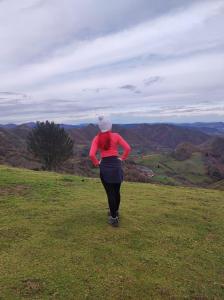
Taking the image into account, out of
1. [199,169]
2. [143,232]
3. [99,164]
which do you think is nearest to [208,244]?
[143,232]

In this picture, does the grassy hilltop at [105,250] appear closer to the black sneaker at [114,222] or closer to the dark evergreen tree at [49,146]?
the black sneaker at [114,222]

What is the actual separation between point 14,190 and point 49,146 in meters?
33.9

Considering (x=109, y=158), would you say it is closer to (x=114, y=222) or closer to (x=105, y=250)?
(x=114, y=222)

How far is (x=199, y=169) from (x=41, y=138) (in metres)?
116

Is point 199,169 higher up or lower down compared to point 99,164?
lower down

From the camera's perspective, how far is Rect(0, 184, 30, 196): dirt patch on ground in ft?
49.1

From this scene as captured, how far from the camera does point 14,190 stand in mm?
15547

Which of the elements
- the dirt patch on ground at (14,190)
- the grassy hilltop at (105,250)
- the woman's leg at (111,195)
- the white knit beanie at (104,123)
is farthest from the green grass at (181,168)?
the white knit beanie at (104,123)

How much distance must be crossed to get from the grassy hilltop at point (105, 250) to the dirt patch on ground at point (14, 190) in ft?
0.54

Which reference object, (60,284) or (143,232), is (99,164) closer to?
(143,232)

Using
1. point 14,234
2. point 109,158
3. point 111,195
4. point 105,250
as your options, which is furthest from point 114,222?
point 14,234

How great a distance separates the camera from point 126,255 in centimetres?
917

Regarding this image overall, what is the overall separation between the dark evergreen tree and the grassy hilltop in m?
34.5

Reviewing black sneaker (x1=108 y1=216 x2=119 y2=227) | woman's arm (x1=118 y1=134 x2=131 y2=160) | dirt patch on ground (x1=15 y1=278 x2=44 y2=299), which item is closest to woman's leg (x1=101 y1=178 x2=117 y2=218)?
black sneaker (x1=108 y1=216 x2=119 y2=227)
